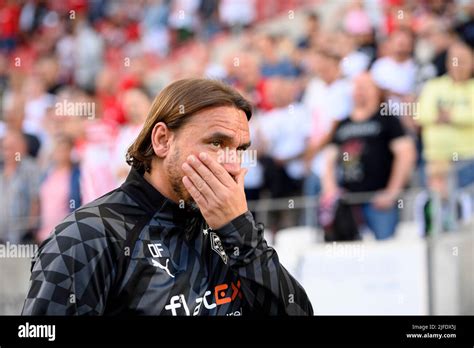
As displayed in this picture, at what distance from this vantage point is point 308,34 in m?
5.85

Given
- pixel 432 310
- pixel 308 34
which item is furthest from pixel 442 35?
pixel 432 310

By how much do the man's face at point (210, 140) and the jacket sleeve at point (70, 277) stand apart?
0.29m

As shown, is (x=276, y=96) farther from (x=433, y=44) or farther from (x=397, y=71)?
(x=433, y=44)

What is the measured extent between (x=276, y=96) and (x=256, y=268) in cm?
390

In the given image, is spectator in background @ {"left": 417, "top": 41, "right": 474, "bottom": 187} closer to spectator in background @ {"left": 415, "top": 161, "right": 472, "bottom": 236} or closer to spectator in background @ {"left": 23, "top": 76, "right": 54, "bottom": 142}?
spectator in background @ {"left": 415, "top": 161, "right": 472, "bottom": 236}

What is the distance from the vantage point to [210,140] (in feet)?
6.34

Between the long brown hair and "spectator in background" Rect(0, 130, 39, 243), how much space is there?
9.73ft

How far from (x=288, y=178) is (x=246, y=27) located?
156 cm

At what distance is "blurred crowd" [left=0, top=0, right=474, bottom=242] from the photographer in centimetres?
486

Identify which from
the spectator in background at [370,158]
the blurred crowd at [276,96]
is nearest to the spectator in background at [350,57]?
the blurred crowd at [276,96]

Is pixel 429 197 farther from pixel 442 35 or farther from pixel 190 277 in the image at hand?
pixel 190 277

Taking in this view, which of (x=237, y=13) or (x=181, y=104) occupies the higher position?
(x=237, y=13)

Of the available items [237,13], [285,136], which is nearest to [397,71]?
[285,136]

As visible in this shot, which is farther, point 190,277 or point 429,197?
point 429,197
